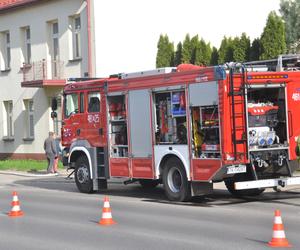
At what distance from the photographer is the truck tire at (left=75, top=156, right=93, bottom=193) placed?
17594 millimetres

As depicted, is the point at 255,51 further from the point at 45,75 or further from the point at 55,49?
the point at 45,75

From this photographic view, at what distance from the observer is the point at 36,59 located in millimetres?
31422

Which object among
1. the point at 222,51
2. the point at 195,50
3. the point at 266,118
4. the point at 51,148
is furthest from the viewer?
the point at 195,50

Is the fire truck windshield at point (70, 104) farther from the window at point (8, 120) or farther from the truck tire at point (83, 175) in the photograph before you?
the window at point (8, 120)

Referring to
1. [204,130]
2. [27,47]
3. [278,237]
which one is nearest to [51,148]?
[27,47]

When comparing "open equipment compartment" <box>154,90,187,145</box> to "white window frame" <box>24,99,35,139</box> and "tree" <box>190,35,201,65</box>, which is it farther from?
"white window frame" <box>24,99,35,139</box>

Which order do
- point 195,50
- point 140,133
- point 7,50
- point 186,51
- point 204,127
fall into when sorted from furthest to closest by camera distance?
point 7,50, point 186,51, point 195,50, point 140,133, point 204,127

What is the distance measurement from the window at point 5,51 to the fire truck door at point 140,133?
19879 mm

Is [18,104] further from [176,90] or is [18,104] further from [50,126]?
[176,90]

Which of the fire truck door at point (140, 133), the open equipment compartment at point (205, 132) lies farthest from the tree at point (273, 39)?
the open equipment compartment at point (205, 132)

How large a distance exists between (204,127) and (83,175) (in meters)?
5.11

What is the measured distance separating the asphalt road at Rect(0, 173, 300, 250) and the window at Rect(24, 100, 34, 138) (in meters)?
14.9

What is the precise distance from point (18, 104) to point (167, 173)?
64.2ft

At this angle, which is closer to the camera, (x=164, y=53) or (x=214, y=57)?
(x=214, y=57)
